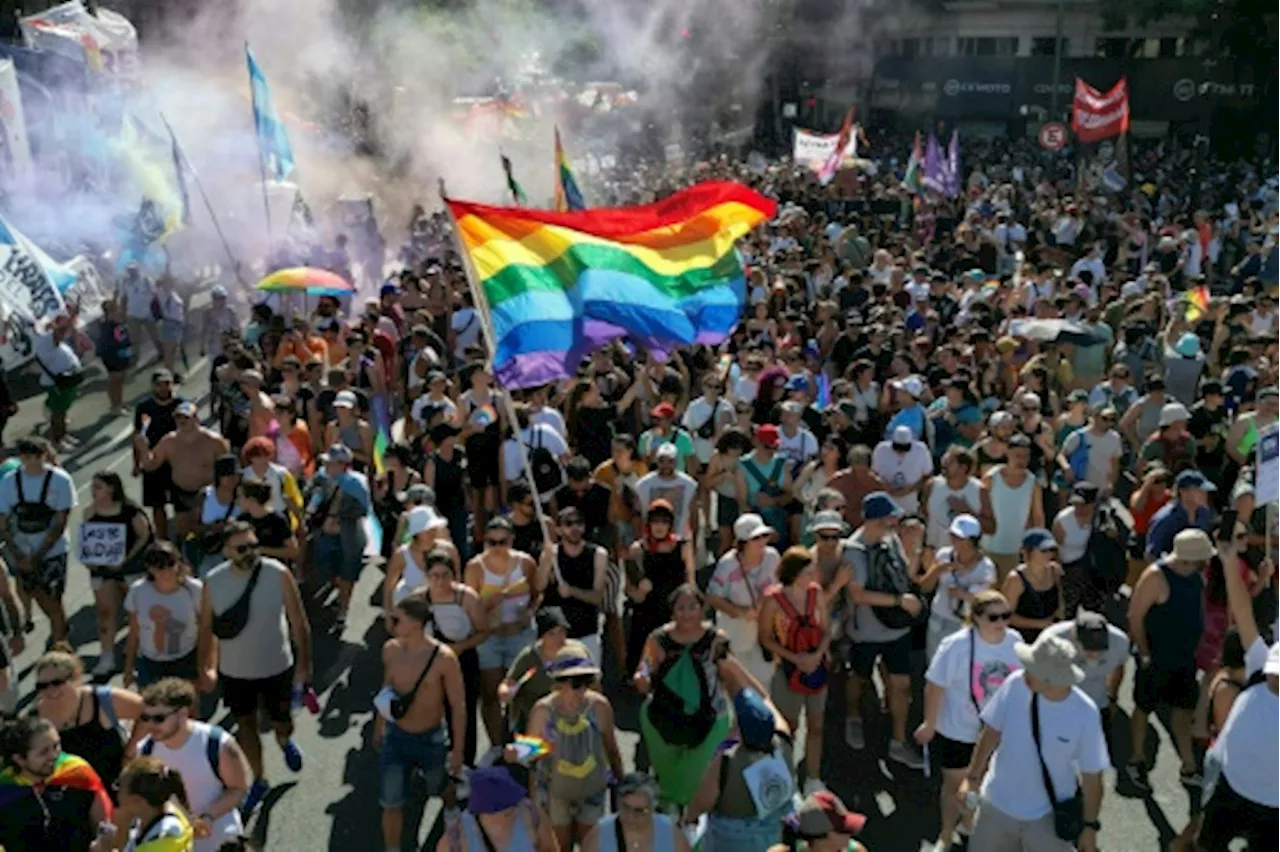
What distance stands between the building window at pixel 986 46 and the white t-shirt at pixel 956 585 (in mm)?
46850

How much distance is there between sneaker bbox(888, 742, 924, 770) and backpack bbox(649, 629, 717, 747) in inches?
71.1

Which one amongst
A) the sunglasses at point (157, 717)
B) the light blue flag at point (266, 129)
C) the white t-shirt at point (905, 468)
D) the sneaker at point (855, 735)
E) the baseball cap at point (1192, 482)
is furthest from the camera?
the light blue flag at point (266, 129)

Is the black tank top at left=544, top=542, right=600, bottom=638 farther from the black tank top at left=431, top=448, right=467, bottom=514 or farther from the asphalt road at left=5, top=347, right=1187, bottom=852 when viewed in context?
the black tank top at left=431, top=448, right=467, bottom=514

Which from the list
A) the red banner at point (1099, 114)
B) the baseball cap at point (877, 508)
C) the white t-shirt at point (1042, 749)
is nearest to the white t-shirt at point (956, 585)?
the baseball cap at point (877, 508)

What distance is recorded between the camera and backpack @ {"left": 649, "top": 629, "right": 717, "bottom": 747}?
5203 mm

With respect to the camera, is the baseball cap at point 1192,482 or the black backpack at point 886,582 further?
the baseball cap at point 1192,482

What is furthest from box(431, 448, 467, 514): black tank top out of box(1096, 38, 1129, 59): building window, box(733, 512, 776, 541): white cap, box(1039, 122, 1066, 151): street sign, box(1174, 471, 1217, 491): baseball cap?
box(1096, 38, 1129, 59): building window

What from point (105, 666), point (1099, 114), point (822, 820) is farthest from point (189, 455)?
point (1099, 114)

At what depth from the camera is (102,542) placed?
23.9ft

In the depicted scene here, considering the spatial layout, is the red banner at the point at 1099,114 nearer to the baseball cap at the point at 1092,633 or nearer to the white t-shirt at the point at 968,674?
the baseball cap at the point at 1092,633

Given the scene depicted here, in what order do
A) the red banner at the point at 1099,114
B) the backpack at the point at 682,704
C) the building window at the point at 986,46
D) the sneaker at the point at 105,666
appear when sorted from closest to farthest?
the backpack at the point at 682,704 < the sneaker at the point at 105,666 < the red banner at the point at 1099,114 < the building window at the point at 986,46

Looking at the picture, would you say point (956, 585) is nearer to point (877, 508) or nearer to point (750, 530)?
point (877, 508)

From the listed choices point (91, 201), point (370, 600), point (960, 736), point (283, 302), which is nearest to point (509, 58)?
point (91, 201)

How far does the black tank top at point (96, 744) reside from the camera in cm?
497
